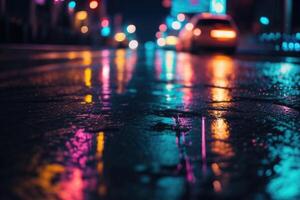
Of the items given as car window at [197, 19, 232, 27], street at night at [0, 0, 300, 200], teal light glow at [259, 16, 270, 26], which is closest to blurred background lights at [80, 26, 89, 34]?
teal light glow at [259, 16, 270, 26]

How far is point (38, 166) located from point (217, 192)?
114cm

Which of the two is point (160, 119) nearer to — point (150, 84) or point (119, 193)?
point (119, 193)

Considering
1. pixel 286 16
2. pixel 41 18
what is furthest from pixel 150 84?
pixel 41 18

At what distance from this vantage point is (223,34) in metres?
21.9

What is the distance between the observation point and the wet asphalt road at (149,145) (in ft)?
9.46

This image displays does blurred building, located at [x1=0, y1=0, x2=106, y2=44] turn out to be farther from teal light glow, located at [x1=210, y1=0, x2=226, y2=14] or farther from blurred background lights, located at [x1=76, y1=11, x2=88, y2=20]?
teal light glow, located at [x1=210, y1=0, x2=226, y2=14]

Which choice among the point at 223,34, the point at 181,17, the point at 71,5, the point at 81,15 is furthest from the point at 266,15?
the point at 181,17

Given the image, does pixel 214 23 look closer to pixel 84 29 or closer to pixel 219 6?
pixel 219 6

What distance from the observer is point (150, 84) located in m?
9.37

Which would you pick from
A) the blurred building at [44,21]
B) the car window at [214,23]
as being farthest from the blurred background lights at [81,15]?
the car window at [214,23]

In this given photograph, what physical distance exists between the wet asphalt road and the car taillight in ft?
47.3

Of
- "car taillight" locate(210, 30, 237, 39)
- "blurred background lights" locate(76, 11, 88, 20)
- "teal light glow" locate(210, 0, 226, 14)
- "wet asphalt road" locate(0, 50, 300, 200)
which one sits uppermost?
"teal light glow" locate(210, 0, 226, 14)

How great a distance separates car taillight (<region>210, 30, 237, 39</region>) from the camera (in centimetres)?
2186

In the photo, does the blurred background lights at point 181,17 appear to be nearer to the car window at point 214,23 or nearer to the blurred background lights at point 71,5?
the blurred background lights at point 71,5
